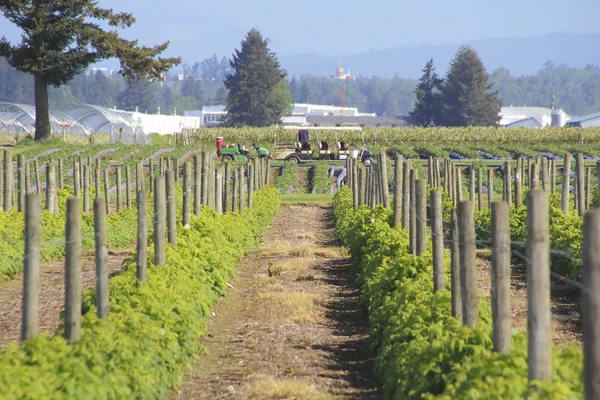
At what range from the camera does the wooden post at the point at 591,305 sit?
210 inches

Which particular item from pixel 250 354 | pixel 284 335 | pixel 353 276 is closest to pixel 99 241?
Result: pixel 250 354

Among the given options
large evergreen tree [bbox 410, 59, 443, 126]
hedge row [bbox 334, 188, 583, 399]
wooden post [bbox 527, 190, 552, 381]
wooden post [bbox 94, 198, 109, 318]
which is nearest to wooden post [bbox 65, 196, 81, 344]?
wooden post [bbox 94, 198, 109, 318]

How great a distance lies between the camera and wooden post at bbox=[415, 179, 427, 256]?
11.7 m

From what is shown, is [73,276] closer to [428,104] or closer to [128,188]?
[128,188]

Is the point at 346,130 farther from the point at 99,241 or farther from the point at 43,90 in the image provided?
the point at 99,241

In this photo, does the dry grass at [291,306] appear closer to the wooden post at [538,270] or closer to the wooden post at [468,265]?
the wooden post at [468,265]

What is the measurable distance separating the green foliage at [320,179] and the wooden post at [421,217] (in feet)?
92.8

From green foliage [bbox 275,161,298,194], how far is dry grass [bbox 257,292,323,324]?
86.9ft

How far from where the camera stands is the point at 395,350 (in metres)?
8.62

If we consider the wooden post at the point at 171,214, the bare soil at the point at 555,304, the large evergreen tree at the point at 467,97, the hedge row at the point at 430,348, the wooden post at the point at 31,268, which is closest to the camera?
the hedge row at the point at 430,348

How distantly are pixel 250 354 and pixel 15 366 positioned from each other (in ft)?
13.5

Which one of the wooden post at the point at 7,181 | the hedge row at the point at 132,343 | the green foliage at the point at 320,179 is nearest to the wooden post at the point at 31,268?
the hedge row at the point at 132,343

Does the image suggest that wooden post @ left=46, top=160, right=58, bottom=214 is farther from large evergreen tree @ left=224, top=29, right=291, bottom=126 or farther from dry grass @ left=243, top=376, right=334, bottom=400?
large evergreen tree @ left=224, top=29, right=291, bottom=126

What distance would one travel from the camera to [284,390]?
28.5ft
